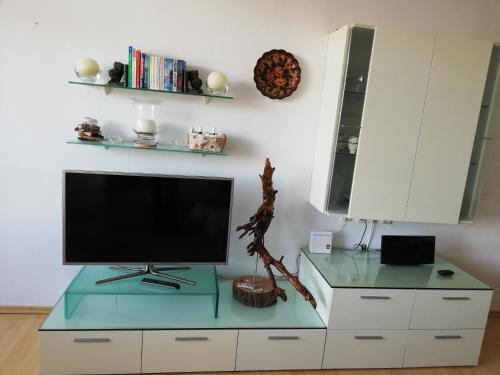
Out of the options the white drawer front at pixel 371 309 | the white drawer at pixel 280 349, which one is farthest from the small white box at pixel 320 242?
the white drawer at pixel 280 349

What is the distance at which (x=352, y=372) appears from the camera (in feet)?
7.30

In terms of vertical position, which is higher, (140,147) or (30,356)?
(140,147)

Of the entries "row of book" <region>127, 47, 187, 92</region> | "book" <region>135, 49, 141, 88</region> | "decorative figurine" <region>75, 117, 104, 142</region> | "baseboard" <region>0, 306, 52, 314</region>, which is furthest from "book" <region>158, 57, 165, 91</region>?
"baseboard" <region>0, 306, 52, 314</region>

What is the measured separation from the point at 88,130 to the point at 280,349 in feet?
5.58

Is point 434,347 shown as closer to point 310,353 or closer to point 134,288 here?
point 310,353

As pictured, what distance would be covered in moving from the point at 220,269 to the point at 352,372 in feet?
3.51

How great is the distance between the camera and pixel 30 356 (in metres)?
2.10

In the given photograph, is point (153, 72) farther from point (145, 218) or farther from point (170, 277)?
point (170, 277)

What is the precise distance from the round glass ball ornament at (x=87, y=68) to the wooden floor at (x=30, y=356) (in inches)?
63.8

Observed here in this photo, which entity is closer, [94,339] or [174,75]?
[94,339]

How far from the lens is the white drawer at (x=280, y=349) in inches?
82.4

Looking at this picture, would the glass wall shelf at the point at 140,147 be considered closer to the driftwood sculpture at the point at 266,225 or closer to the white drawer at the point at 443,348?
the driftwood sculpture at the point at 266,225

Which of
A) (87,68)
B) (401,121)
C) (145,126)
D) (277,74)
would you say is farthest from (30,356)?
(401,121)

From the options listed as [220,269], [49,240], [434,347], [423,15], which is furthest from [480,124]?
[49,240]
